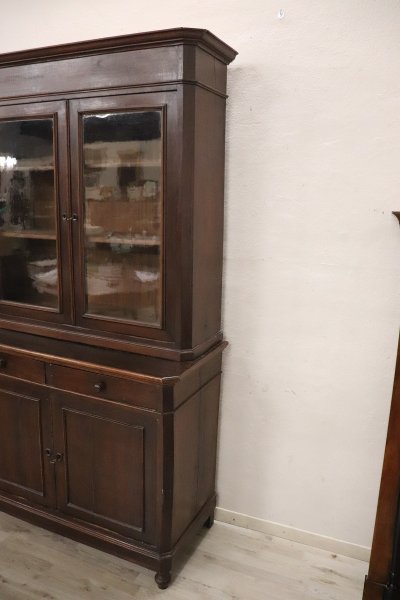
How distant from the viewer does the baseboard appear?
77.3 inches

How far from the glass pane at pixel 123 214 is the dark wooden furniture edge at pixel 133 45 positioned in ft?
0.68

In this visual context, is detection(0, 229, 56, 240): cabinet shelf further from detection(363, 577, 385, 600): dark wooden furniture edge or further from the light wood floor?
detection(363, 577, 385, 600): dark wooden furniture edge

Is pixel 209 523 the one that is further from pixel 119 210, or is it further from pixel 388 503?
pixel 119 210

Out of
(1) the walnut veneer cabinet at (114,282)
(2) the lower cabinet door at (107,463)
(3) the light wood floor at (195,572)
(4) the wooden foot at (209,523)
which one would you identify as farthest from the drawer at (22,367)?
(4) the wooden foot at (209,523)

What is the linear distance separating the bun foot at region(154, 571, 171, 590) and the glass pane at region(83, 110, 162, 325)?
0.93 meters

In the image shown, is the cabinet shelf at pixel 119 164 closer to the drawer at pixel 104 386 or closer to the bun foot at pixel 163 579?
the drawer at pixel 104 386

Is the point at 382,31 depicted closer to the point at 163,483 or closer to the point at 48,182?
the point at 48,182

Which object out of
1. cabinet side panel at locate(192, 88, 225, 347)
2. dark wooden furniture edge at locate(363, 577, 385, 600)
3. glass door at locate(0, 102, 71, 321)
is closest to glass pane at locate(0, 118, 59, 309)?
glass door at locate(0, 102, 71, 321)

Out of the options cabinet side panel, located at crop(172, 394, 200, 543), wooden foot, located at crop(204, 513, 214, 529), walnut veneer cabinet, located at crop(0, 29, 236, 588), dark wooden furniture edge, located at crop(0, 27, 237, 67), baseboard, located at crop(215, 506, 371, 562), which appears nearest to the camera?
dark wooden furniture edge, located at crop(0, 27, 237, 67)

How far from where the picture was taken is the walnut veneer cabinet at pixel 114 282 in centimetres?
162

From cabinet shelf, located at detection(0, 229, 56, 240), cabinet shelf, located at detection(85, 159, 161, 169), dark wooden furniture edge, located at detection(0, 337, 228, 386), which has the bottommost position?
dark wooden furniture edge, located at detection(0, 337, 228, 386)

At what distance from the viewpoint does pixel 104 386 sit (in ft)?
5.65

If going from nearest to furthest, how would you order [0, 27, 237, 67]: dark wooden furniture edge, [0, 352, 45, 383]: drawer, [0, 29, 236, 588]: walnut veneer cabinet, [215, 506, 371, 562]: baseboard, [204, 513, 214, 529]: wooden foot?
1. [0, 27, 237, 67]: dark wooden furniture edge
2. [0, 29, 236, 588]: walnut veneer cabinet
3. [0, 352, 45, 383]: drawer
4. [215, 506, 371, 562]: baseboard
5. [204, 513, 214, 529]: wooden foot

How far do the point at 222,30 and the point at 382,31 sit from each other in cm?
58
